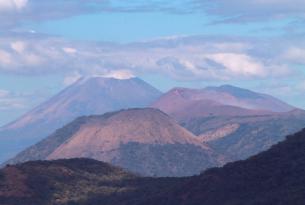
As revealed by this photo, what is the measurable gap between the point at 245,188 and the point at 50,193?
44155 mm

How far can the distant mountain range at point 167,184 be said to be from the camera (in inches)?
4599

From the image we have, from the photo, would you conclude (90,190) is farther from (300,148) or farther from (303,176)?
(303,176)

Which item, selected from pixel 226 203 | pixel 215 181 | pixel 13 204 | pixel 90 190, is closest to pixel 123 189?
pixel 90 190

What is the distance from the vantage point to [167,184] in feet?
496

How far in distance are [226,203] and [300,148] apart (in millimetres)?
22950

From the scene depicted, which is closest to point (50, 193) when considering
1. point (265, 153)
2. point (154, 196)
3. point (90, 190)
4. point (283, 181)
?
point (90, 190)

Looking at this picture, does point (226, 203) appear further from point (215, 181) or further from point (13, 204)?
point (13, 204)

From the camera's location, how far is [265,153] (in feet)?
450

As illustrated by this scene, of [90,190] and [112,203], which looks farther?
[90,190]

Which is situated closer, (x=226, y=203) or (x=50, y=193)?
(x=226, y=203)

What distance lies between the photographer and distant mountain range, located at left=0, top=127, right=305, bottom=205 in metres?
117

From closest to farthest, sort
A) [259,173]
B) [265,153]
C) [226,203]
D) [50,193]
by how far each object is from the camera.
A: [226,203] → [259,173] → [265,153] → [50,193]

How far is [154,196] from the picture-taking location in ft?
436

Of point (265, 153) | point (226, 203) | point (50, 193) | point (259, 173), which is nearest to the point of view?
point (226, 203)
